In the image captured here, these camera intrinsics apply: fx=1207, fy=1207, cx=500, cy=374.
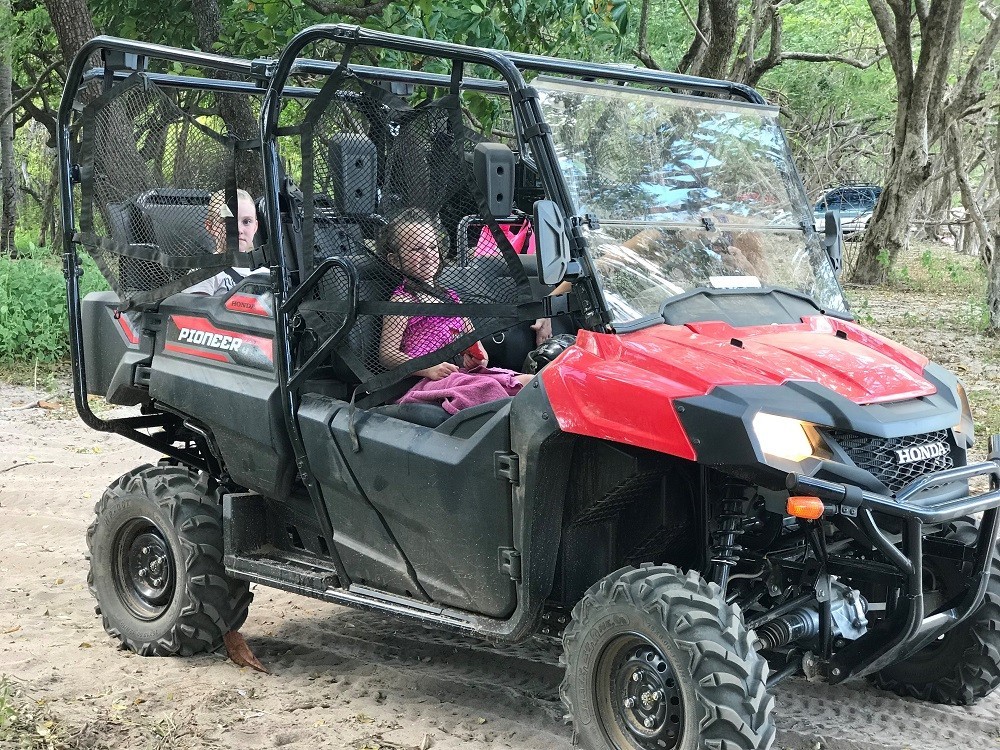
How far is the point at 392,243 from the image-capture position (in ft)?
13.3

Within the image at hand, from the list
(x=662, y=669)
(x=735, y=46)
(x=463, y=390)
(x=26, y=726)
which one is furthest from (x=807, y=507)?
(x=735, y=46)

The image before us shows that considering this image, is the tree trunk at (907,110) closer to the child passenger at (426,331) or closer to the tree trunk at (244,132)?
the tree trunk at (244,132)

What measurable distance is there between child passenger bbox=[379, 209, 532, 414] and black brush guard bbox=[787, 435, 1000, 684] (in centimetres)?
126

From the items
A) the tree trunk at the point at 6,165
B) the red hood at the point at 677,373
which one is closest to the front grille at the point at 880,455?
the red hood at the point at 677,373

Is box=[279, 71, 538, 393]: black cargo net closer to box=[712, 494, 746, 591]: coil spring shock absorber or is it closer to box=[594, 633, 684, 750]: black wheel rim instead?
box=[712, 494, 746, 591]: coil spring shock absorber

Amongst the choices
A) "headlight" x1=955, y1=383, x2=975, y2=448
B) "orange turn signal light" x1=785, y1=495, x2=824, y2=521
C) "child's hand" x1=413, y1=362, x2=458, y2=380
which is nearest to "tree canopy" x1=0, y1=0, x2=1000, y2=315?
"child's hand" x1=413, y1=362, x2=458, y2=380

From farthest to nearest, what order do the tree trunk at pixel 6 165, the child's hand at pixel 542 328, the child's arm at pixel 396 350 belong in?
1. the tree trunk at pixel 6 165
2. the child's hand at pixel 542 328
3. the child's arm at pixel 396 350

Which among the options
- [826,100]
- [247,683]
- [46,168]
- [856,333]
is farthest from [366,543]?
[46,168]

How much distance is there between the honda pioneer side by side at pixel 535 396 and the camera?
3.27 meters

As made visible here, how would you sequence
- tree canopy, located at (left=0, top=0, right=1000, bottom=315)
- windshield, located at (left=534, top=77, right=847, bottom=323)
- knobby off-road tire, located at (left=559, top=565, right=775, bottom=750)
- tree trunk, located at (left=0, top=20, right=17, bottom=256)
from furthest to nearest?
tree trunk, located at (left=0, top=20, right=17, bottom=256) < tree canopy, located at (left=0, top=0, right=1000, bottom=315) < windshield, located at (left=534, top=77, right=847, bottom=323) < knobby off-road tire, located at (left=559, top=565, right=775, bottom=750)

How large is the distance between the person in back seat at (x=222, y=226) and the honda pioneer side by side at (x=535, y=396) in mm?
20

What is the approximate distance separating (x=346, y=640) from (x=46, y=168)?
29.4 metres

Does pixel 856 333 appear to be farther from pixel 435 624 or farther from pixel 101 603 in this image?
pixel 101 603

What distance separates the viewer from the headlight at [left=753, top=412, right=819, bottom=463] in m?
3.10
